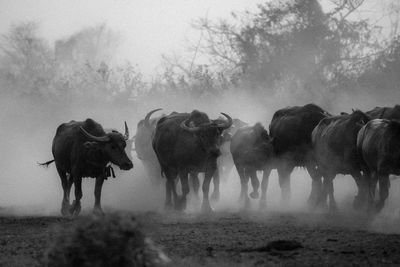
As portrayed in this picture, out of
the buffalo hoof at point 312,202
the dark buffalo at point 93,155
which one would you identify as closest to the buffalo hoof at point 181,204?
the dark buffalo at point 93,155

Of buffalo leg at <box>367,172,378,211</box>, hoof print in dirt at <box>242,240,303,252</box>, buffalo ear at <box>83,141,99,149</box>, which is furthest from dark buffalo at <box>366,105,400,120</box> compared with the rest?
hoof print in dirt at <box>242,240,303,252</box>

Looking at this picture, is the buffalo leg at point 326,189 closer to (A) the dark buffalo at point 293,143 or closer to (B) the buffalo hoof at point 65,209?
(A) the dark buffalo at point 293,143

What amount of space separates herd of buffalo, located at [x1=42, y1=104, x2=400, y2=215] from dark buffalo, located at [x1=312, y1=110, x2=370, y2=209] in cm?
2

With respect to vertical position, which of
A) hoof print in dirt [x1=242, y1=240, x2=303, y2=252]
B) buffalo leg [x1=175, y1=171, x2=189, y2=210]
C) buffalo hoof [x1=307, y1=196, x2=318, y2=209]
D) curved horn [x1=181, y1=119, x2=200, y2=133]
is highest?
curved horn [x1=181, y1=119, x2=200, y2=133]

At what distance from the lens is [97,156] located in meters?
19.6

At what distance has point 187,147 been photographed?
68.5ft

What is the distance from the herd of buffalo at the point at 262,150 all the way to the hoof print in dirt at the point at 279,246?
17.2 feet

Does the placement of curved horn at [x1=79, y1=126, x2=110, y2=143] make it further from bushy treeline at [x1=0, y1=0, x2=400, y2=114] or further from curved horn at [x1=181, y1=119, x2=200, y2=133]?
bushy treeline at [x1=0, y1=0, x2=400, y2=114]

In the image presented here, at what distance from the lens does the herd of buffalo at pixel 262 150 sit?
17.8 metres

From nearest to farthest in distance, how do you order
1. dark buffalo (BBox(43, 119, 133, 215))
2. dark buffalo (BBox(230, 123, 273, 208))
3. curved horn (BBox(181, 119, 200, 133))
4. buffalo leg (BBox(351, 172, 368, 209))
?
buffalo leg (BBox(351, 172, 368, 209)) → dark buffalo (BBox(43, 119, 133, 215)) → curved horn (BBox(181, 119, 200, 133)) → dark buffalo (BBox(230, 123, 273, 208))

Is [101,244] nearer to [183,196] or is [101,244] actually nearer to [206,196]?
[206,196]

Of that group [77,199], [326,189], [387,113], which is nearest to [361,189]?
[326,189]

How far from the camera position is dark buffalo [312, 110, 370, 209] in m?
19.2

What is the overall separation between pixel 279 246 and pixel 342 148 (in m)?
7.93
